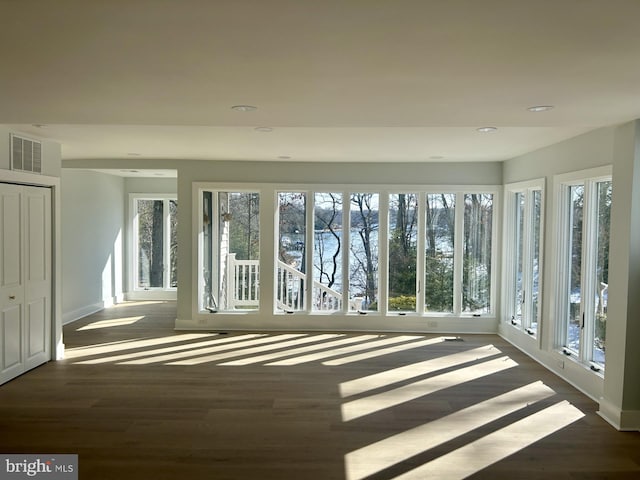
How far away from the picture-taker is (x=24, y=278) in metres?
5.31

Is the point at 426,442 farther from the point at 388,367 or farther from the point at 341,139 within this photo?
the point at 341,139

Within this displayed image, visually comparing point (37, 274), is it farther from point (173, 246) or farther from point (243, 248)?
point (173, 246)

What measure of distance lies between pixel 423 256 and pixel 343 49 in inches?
223

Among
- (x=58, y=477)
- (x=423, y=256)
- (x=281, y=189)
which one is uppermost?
(x=281, y=189)

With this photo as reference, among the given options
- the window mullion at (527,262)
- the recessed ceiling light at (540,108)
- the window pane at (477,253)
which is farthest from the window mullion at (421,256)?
the recessed ceiling light at (540,108)

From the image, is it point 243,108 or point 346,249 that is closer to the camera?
point 243,108

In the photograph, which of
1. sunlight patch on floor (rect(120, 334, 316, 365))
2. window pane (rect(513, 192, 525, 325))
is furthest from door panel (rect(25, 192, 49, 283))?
window pane (rect(513, 192, 525, 325))

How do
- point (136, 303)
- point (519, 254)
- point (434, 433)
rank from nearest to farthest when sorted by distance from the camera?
point (434, 433), point (519, 254), point (136, 303)

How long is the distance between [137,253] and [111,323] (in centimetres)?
275

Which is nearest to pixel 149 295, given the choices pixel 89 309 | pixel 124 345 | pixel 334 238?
pixel 89 309

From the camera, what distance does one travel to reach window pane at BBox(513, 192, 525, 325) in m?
6.76

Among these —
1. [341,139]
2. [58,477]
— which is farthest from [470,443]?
[341,139]

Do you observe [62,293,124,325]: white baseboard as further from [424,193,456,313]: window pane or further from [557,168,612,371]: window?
[557,168,612,371]: window

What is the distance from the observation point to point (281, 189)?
7660 mm
